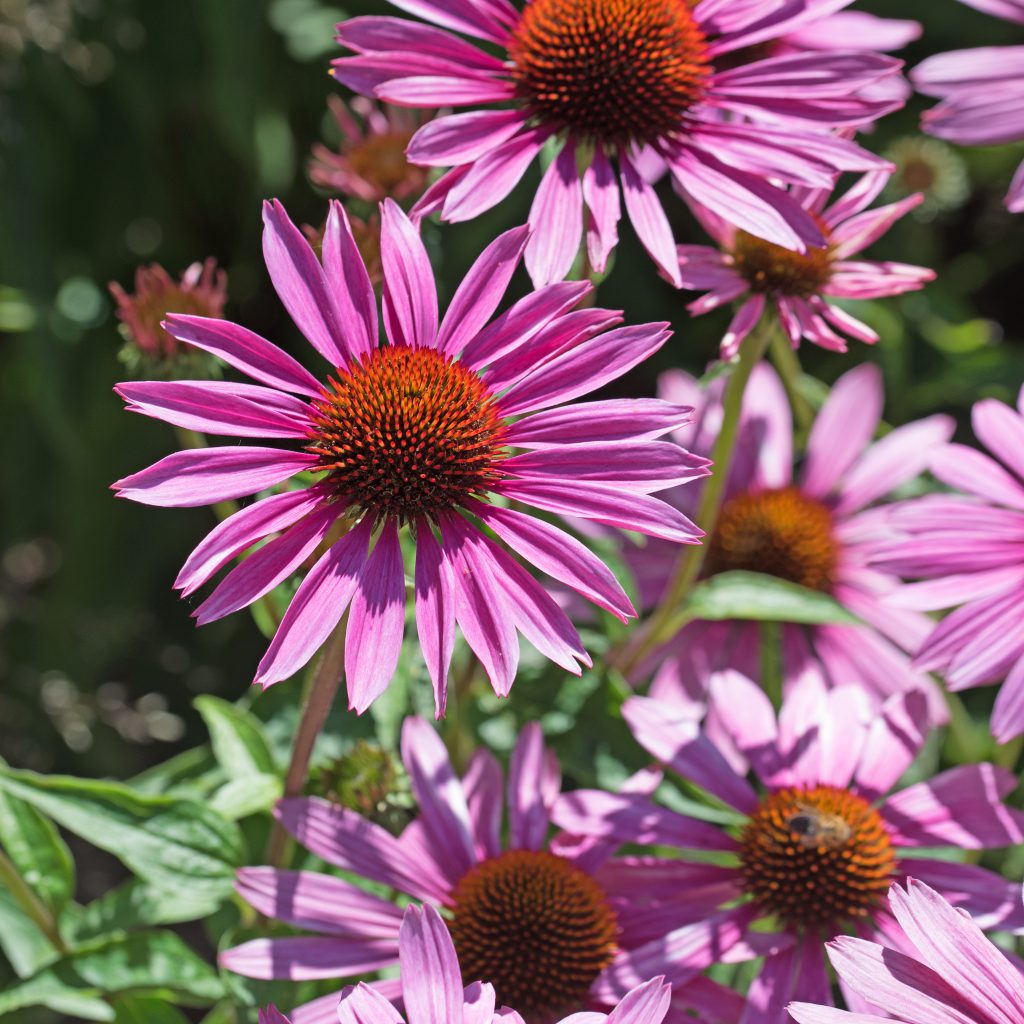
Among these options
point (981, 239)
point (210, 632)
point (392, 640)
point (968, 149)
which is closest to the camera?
point (392, 640)

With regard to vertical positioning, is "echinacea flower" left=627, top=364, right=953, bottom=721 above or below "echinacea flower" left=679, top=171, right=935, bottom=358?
below

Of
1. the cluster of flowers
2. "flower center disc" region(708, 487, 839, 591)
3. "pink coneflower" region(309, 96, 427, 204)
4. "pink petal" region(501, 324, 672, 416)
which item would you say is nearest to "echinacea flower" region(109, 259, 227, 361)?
the cluster of flowers

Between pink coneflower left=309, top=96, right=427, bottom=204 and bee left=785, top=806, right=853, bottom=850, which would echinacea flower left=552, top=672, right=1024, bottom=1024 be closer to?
bee left=785, top=806, right=853, bottom=850

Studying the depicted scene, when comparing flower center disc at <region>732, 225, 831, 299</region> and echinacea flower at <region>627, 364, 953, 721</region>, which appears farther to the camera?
echinacea flower at <region>627, 364, 953, 721</region>

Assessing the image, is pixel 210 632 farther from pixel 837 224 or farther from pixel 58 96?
pixel 837 224

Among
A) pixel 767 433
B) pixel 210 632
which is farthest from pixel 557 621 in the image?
pixel 210 632

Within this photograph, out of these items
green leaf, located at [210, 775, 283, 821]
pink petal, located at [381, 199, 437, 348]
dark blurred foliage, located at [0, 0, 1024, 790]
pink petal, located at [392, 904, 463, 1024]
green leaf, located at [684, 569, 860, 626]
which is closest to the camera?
pink petal, located at [392, 904, 463, 1024]

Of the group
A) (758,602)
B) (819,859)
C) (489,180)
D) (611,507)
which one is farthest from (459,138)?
(819,859)
